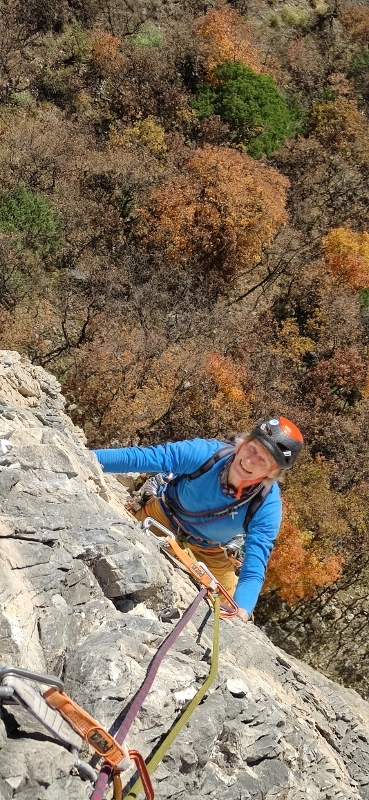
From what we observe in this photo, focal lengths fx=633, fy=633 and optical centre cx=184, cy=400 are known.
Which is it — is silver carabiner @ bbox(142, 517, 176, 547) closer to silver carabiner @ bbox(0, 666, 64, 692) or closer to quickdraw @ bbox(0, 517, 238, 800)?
quickdraw @ bbox(0, 517, 238, 800)

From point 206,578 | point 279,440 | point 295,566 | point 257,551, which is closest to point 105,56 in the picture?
point 295,566

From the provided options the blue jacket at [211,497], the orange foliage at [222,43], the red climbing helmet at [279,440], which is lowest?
the orange foliage at [222,43]

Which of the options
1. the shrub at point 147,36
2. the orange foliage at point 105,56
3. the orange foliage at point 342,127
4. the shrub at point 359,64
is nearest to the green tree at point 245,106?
the orange foliage at point 342,127

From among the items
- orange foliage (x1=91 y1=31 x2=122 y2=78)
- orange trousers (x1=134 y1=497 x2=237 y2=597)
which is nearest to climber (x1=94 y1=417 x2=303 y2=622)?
orange trousers (x1=134 y1=497 x2=237 y2=597)

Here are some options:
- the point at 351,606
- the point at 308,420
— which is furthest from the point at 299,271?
the point at 351,606

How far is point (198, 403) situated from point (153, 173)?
13.1 metres

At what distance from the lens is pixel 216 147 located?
32000 millimetres

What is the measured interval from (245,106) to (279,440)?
34.5 meters

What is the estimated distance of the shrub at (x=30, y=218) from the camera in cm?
2491

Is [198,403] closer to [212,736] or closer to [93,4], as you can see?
[212,736]

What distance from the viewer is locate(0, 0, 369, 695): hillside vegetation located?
22141 mm

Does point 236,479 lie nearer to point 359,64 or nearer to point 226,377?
point 226,377

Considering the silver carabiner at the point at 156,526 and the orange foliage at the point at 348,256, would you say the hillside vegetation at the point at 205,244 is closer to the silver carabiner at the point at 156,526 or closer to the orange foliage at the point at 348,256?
the orange foliage at the point at 348,256

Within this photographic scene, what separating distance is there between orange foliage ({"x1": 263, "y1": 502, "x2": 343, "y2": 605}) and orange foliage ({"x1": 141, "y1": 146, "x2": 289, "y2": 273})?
43.2 feet
